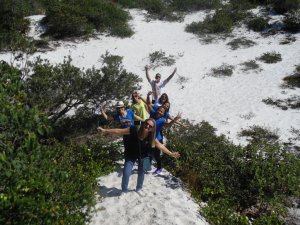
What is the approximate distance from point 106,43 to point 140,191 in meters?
12.8

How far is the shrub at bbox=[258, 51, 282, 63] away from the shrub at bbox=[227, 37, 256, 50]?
1.46m

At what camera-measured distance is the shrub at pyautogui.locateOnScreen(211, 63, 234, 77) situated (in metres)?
16.2

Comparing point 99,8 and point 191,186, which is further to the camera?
point 99,8

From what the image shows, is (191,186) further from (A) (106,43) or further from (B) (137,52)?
(A) (106,43)

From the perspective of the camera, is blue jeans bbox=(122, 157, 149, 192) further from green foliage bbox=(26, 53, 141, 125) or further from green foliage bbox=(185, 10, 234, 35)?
green foliage bbox=(185, 10, 234, 35)

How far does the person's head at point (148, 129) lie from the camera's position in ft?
21.4

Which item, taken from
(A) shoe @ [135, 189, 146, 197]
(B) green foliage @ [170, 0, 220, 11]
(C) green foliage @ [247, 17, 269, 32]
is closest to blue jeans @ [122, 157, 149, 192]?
(A) shoe @ [135, 189, 146, 197]

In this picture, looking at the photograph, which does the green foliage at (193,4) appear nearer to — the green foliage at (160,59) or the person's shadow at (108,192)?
the green foliage at (160,59)

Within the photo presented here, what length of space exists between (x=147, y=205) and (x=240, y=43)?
44.8 ft

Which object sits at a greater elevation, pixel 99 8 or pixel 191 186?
pixel 99 8

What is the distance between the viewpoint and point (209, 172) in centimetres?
873

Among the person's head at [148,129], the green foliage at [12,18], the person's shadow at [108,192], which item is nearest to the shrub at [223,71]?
the person's shadow at [108,192]

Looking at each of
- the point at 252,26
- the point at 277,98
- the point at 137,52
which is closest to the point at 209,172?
the point at 277,98

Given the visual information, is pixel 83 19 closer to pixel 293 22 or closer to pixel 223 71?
pixel 223 71
